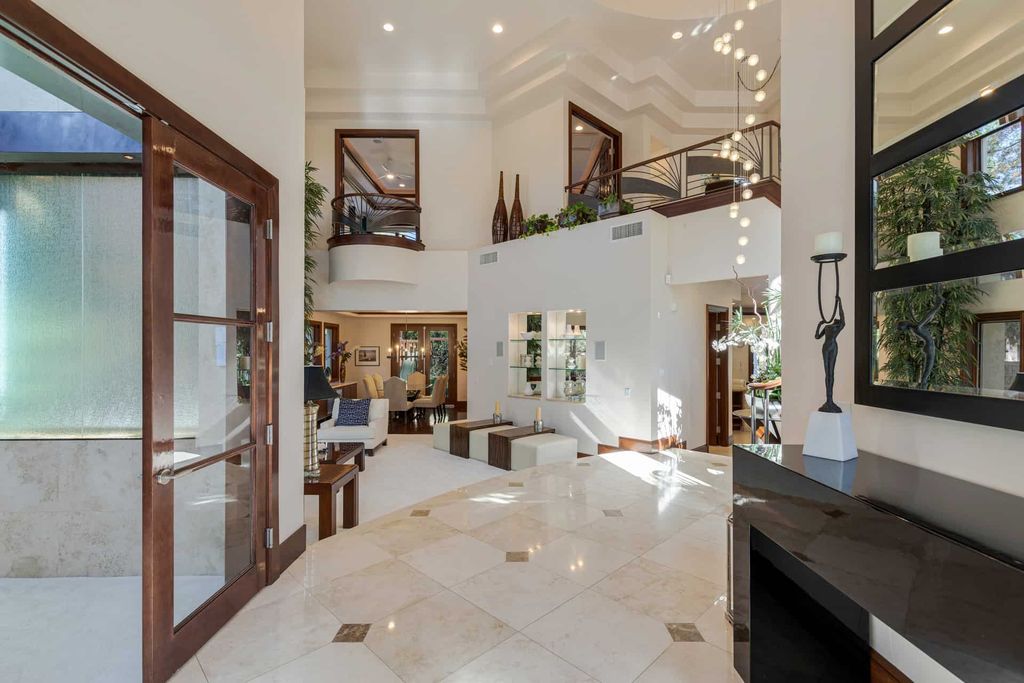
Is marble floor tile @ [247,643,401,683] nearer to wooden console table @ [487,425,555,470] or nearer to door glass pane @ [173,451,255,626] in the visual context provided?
door glass pane @ [173,451,255,626]

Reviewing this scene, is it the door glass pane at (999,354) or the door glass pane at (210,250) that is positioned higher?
the door glass pane at (210,250)

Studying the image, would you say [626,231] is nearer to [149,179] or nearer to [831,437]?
[831,437]

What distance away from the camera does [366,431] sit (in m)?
6.62

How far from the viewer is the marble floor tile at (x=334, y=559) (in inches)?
109

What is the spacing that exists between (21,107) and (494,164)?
279 inches

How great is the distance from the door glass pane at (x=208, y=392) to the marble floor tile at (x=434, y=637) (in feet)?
4.02

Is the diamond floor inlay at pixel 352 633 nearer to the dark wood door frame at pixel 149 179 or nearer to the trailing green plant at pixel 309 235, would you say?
the dark wood door frame at pixel 149 179

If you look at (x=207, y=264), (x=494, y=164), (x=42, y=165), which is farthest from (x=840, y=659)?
(x=494, y=164)

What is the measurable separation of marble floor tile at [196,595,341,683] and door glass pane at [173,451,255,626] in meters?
0.21

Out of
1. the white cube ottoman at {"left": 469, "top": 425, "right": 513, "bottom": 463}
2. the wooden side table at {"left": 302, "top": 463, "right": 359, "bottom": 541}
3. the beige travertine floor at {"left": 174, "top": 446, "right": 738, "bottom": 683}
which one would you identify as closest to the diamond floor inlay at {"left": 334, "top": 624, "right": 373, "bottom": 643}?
the beige travertine floor at {"left": 174, "top": 446, "right": 738, "bottom": 683}

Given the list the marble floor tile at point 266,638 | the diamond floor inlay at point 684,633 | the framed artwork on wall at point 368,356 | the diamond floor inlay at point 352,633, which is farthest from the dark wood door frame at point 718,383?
the framed artwork on wall at point 368,356

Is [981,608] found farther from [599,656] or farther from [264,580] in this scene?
[264,580]

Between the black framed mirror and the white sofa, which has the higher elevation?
the black framed mirror

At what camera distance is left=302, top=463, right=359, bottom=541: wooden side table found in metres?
3.49
